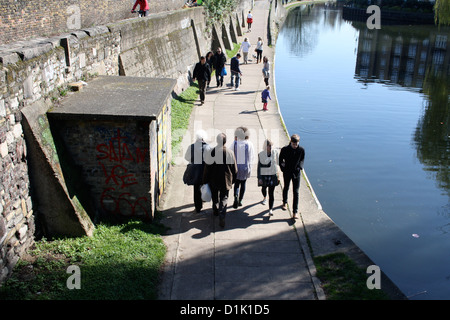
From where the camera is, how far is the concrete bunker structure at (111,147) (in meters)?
7.57

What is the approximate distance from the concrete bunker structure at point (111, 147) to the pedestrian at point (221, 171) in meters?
1.02

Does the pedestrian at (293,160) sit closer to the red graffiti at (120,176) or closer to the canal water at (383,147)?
the canal water at (383,147)

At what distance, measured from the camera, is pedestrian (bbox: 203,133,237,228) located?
319 inches

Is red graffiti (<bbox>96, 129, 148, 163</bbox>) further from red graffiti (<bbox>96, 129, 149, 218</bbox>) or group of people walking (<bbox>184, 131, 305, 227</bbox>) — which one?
group of people walking (<bbox>184, 131, 305, 227</bbox>)

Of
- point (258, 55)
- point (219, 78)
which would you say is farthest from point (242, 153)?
point (258, 55)

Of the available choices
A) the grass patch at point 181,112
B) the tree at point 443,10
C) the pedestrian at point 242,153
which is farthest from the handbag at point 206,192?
the tree at point 443,10

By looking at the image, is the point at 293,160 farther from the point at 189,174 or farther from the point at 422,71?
the point at 422,71

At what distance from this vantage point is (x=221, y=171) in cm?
815

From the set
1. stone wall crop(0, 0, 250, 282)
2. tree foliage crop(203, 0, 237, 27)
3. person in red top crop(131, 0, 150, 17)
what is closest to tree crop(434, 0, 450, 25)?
tree foliage crop(203, 0, 237, 27)

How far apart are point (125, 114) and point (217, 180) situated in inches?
77.7

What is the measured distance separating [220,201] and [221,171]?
54 cm

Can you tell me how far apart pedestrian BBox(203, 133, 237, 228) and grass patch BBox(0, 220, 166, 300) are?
47.8 inches

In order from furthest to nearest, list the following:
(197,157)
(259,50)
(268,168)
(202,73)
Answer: (259,50) → (202,73) → (268,168) → (197,157)
